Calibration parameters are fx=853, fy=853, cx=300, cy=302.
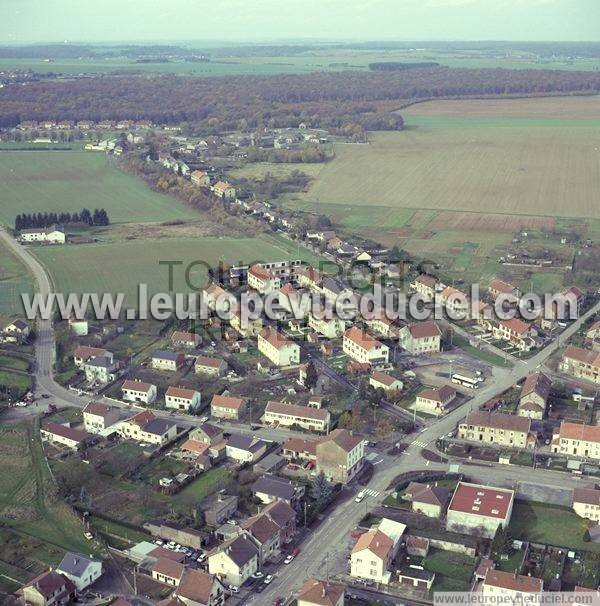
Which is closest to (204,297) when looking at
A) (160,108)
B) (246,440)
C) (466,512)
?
(246,440)

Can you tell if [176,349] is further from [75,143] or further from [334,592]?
[75,143]

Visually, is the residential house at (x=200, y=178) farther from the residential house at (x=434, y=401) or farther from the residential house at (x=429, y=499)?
the residential house at (x=429, y=499)

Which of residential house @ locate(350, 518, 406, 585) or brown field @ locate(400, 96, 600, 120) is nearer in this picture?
residential house @ locate(350, 518, 406, 585)

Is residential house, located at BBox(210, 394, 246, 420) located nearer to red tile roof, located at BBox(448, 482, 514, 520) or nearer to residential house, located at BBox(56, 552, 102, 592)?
Result: red tile roof, located at BBox(448, 482, 514, 520)

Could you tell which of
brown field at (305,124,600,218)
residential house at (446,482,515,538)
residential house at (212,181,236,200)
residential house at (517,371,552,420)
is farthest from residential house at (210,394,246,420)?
brown field at (305,124,600,218)

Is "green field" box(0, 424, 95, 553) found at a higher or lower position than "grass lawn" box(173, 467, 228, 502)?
higher
